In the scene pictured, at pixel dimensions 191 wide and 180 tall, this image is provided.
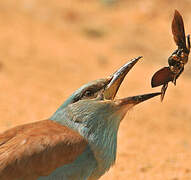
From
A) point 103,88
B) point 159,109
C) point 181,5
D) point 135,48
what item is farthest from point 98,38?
point 103,88

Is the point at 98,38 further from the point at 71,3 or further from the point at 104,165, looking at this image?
the point at 104,165

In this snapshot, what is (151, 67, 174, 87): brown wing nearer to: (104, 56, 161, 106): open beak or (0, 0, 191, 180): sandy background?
(104, 56, 161, 106): open beak

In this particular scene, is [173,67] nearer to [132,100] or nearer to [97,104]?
[132,100]

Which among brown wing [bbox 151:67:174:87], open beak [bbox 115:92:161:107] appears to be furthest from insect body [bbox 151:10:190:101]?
open beak [bbox 115:92:161:107]

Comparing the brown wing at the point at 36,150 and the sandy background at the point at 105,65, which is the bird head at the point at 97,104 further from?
the sandy background at the point at 105,65

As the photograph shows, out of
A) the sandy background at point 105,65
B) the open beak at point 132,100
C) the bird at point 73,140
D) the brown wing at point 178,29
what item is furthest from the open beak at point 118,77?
the sandy background at point 105,65

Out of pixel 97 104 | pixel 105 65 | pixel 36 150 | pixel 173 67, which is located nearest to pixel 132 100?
pixel 97 104
